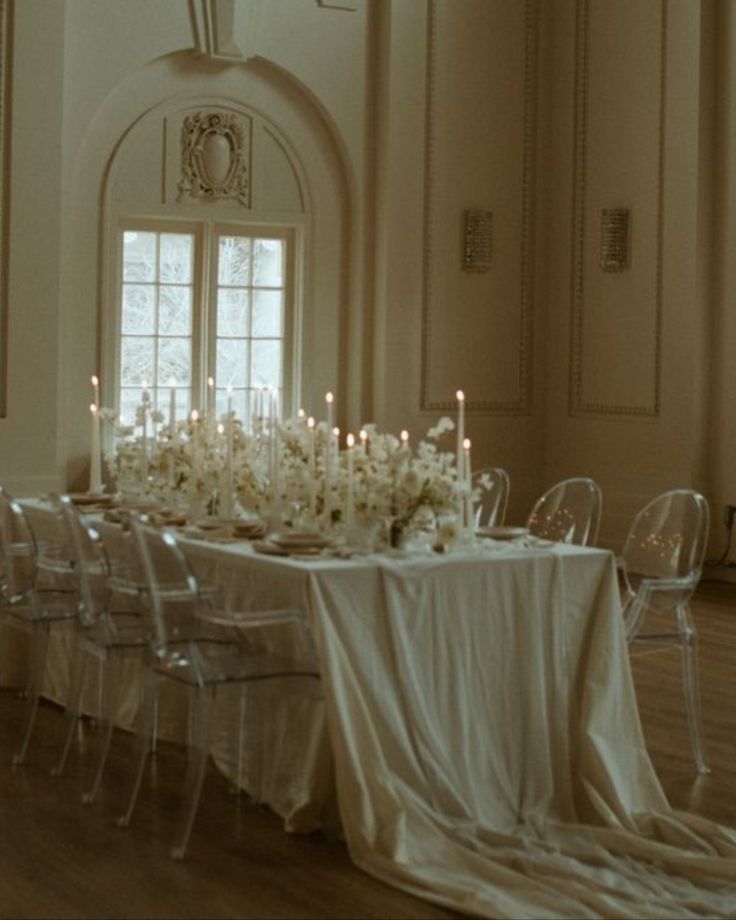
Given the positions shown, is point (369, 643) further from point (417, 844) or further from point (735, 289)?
point (735, 289)

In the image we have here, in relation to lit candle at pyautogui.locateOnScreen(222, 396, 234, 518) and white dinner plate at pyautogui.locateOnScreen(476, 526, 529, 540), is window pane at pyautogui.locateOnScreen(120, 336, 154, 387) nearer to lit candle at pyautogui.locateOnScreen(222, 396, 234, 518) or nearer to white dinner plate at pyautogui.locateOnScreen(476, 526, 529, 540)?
lit candle at pyautogui.locateOnScreen(222, 396, 234, 518)

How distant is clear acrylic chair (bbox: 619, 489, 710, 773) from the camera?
5688 mm

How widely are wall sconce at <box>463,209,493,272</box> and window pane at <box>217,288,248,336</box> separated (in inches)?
61.3

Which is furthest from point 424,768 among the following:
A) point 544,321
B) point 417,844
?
point 544,321

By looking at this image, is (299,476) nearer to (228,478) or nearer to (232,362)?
(228,478)

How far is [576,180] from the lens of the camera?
A: 10898mm

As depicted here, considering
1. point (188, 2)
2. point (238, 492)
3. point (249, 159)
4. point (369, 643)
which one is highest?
point (188, 2)

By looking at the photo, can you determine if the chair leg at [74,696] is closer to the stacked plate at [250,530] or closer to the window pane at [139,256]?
the stacked plate at [250,530]

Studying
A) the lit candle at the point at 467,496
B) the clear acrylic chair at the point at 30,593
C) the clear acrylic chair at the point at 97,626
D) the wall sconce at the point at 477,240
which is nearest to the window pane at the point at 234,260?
the wall sconce at the point at 477,240

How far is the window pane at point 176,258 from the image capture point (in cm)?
1002

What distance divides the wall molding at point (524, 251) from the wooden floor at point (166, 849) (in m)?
4.83

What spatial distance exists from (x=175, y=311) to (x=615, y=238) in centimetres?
292

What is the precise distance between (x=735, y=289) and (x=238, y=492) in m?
5.09

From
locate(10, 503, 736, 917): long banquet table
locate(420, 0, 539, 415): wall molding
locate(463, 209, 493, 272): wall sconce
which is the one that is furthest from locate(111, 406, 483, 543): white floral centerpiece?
locate(463, 209, 493, 272): wall sconce
